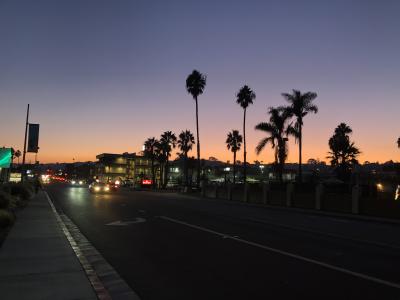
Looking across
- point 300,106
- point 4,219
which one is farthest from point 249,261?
point 300,106

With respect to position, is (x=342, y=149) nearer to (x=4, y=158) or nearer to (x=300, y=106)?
(x=300, y=106)

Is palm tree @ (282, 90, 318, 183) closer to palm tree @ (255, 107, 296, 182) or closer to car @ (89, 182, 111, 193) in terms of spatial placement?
palm tree @ (255, 107, 296, 182)

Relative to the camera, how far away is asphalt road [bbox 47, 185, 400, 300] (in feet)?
25.6

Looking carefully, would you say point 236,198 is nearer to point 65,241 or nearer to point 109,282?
point 65,241

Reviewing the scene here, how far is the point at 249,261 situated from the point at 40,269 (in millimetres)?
4241

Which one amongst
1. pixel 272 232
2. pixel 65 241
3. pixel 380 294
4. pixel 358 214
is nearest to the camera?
pixel 380 294

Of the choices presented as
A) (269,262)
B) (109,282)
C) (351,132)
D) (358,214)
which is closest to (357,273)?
(269,262)

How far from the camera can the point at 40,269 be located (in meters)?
8.85

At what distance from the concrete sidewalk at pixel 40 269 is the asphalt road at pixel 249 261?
0.90 metres

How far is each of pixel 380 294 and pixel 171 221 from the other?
12644 millimetres

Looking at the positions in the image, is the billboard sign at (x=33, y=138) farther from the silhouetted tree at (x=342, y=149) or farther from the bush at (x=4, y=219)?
the silhouetted tree at (x=342, y=149)

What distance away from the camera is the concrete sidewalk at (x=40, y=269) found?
7.16m

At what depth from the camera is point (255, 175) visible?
5285 inches

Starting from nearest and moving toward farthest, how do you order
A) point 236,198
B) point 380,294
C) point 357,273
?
point 380,294, point 357,273, point 236,198
